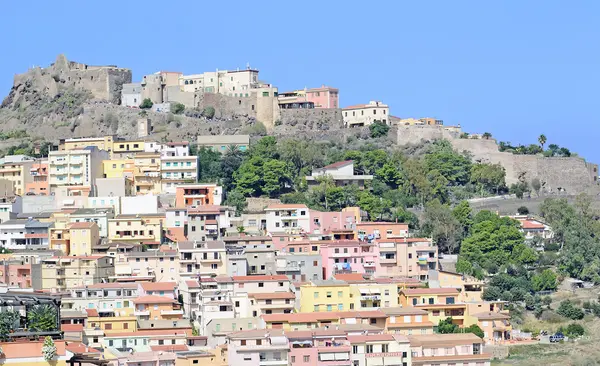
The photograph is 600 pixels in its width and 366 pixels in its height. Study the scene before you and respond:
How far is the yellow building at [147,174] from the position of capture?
197 feet

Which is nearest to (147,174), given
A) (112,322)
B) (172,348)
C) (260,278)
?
(260,278)

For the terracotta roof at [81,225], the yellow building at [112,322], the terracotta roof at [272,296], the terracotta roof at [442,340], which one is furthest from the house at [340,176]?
the yellow building at [112,322]

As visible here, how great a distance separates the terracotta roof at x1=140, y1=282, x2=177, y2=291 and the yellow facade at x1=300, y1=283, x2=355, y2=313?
4372 mm

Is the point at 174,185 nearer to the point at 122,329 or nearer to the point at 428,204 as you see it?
the point at 428,204

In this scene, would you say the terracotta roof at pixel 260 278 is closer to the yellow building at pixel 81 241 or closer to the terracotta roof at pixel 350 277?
the terracotta roof at pixel 350 277

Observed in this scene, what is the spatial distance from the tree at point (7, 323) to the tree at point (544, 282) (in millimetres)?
34648

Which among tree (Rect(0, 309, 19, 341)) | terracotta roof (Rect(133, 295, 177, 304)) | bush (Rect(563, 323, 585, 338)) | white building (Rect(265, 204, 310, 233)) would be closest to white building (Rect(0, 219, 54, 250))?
white building (Rect(265, 204, 310, 233))

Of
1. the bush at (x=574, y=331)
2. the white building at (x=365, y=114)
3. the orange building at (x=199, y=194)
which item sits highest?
the white building at (x=365, y=114)

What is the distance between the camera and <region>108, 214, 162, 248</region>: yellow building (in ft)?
172

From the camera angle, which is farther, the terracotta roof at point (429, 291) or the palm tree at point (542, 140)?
the palm tree at point (542, 140)

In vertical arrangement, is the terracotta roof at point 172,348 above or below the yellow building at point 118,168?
below

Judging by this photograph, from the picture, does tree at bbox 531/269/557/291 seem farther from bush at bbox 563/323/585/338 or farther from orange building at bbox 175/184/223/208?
orange building at bbox 175/184/223/208

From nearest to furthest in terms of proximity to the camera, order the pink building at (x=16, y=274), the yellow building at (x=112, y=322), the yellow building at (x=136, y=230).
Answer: the yellow building at (x=112, y=322) → the pink building at (x=16, y=274) → the yellow building at (x=136, y=230)

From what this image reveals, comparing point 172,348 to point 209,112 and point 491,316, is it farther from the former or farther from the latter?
point 209,112
